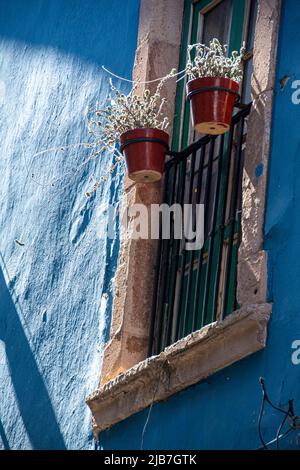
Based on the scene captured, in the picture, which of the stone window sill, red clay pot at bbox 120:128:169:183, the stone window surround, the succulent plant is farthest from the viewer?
red clay pot at bbox 120:128:169:183

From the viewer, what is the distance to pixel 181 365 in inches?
246

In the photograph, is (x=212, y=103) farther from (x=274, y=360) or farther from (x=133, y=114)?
(x=274, y=360)

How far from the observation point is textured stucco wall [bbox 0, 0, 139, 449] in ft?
24.4

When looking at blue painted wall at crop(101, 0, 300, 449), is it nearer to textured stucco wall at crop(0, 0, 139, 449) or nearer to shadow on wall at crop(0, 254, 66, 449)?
textured stucco wall at crop(0, 0, 139, 449)

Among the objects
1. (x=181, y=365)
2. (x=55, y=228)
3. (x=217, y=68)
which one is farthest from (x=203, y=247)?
(x=55, y=228)

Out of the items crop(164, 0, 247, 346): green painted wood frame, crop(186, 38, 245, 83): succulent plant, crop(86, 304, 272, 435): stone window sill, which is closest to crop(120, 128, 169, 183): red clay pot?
crop(164, 0, 247, 346): green painted wood frame

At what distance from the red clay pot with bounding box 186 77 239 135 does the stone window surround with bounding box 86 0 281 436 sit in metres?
0.11

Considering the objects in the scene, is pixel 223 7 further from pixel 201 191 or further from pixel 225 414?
pixel 225 414

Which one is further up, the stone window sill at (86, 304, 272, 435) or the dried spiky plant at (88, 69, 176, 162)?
the dried spiky plant at (88, 69, 176, 162)

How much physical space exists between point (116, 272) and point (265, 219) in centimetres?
141

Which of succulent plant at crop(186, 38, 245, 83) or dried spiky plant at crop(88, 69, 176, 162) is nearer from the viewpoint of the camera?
succulent plant at crop(186, 38, 245, 83)

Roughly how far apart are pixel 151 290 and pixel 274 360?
4.93ft

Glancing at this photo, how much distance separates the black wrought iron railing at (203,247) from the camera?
21.4 feet

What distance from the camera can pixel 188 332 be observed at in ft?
22.2
